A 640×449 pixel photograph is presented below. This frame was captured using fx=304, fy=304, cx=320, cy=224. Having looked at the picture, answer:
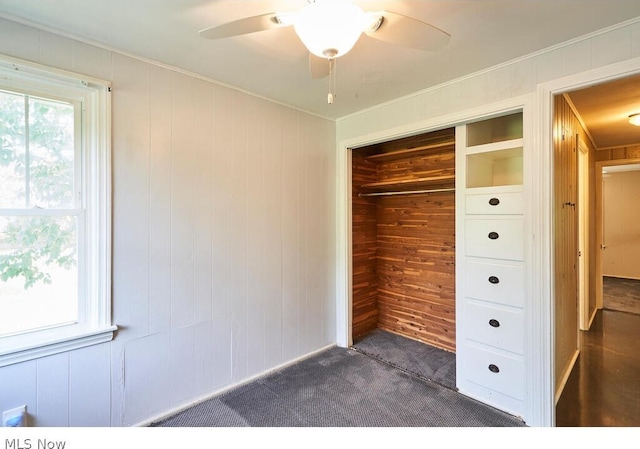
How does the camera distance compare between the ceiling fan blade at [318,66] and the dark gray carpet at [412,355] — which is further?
the dark gray carpet at [412,355]

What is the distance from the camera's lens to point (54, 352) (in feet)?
5.41

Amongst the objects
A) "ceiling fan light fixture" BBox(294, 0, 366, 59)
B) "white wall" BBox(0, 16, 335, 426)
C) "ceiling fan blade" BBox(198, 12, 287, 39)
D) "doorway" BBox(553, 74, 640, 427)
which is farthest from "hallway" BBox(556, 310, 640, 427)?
"ceiling fan blade" BBox(198, 12, 287, 39)

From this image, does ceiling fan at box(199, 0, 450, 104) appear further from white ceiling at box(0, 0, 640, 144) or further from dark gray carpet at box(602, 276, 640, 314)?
dark gray carpet at box(602, 276, 640, 314)

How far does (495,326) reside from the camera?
2131 mm

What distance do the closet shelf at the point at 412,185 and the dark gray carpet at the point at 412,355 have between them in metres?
1.63

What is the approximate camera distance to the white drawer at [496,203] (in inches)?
79.0

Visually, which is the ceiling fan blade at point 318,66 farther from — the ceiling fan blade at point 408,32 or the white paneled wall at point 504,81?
the white paneled wall at point 504,81

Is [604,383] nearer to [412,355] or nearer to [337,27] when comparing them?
[412,355]

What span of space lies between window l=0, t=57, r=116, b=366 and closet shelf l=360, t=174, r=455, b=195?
2.44m

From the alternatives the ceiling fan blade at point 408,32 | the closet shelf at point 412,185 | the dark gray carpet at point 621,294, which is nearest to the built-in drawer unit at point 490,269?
the closet shelf at point 412,185

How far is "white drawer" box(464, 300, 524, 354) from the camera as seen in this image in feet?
6.65

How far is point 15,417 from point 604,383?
4017mm

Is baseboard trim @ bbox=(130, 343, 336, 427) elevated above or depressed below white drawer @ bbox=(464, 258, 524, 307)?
below

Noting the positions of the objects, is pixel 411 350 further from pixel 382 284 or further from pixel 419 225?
pixel 419 225
